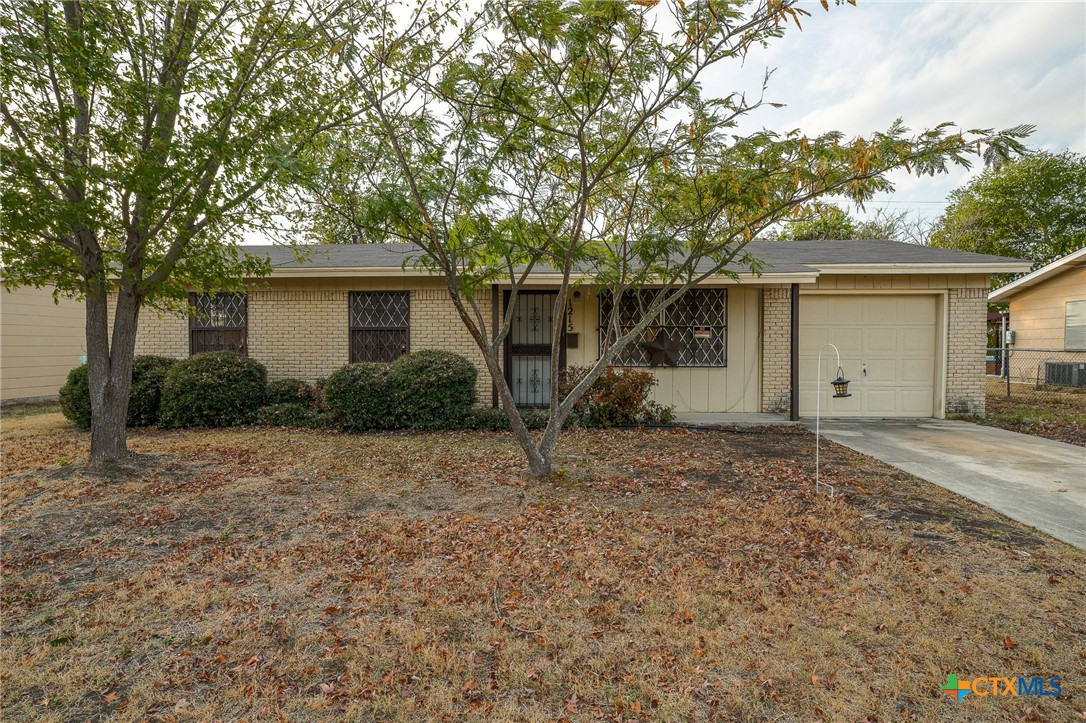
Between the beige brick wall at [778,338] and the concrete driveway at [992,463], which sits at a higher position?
the beige brick wall at [778,338]

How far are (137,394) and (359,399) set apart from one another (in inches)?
146

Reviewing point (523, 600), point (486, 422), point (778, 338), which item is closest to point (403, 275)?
point (486, 422)

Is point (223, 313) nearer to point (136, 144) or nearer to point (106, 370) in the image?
point (106, 370)

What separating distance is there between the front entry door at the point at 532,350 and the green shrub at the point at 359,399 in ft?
7.87

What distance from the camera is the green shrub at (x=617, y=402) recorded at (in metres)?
8.34

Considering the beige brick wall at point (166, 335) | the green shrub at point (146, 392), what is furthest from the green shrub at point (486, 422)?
the beige brick wall at point (166, 335)

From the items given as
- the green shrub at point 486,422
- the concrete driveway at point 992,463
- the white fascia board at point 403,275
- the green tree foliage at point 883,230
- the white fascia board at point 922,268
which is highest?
the green tree foliage at point 883,230

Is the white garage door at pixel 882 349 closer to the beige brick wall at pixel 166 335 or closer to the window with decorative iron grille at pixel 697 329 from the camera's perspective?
the window with decorative iron grille at pixel 697 329

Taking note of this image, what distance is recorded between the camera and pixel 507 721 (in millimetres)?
2074

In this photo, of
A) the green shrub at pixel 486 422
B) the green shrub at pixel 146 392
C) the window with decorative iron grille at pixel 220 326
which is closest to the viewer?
the green shrub at pixel 486 422

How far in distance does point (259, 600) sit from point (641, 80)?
14.9 ft

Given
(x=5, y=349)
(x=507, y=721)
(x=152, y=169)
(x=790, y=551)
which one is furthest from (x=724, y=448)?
(x=5, y=349)

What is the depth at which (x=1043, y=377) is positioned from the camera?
1438 cm

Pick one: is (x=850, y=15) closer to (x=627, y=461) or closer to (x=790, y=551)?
(x=790, y=551)
